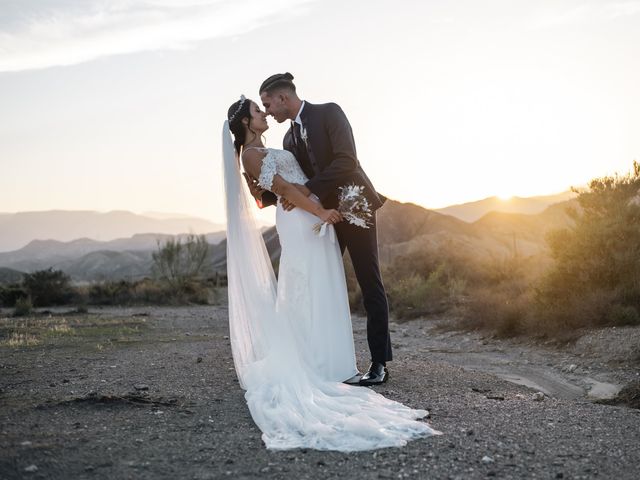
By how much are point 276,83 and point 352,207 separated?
1216mm

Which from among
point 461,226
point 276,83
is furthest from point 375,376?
point 461,226

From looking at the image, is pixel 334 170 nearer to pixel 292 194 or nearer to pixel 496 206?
pixel 292 194

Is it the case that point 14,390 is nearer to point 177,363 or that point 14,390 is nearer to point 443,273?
point 177,363

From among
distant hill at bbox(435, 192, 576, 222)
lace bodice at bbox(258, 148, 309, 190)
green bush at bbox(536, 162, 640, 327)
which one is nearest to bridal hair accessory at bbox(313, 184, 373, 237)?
lace bodice at bbox(258, 148, 309, 190)

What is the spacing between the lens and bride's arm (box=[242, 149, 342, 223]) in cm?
527

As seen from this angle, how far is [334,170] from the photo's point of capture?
526 centimetres

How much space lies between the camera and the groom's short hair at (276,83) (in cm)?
542

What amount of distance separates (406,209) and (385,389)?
1242 inches

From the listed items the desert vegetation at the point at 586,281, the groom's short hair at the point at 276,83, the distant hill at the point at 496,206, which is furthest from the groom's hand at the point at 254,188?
the distant hill at the point at 496,206

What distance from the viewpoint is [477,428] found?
4.07 meters

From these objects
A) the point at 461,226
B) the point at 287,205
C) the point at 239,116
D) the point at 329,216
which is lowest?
the point at 329,216

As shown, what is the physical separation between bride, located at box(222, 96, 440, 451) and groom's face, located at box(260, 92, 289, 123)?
9cm

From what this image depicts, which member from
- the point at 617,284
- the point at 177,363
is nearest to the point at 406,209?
the point at 617,284

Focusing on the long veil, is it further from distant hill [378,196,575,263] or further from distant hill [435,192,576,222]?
distant hill [435,192,576,222]
